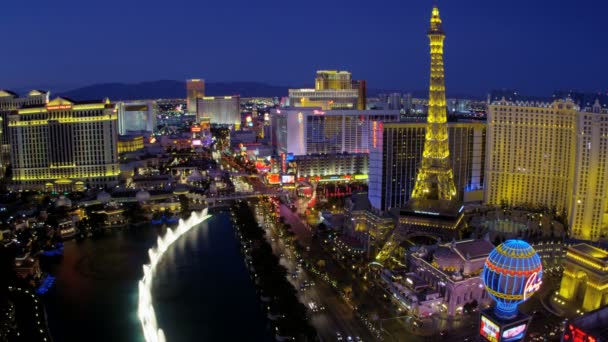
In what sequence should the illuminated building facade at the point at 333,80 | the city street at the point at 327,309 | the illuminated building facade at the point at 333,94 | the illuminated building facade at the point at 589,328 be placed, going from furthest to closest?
the illuminated building facade at the point at 333,80, the illuminated building facade at the point at 333,94, the city street at the point at 327,309, the illuminated building facade at the point at 589,328

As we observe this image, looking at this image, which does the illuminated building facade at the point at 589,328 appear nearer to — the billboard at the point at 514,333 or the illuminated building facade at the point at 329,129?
the billboard at the point at 514,333

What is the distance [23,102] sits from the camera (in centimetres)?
6906

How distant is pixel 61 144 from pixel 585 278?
54487 millimetres

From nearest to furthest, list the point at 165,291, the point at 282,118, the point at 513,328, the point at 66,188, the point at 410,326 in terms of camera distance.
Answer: the point at 513,328 < the point at 410,326 < the point at 165,291 < the point at 66,188 < the point at 282,118

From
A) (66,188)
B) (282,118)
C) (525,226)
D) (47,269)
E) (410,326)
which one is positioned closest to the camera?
(410,326)

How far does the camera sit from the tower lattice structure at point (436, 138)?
4025 centimetres

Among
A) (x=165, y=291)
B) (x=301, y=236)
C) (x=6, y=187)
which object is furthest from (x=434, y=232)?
(x=6, y=187)

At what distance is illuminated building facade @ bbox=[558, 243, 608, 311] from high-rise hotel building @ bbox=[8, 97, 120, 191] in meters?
50.2

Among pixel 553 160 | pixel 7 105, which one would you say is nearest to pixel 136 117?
pixel 7 105

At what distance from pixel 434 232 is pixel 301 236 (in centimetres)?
1097

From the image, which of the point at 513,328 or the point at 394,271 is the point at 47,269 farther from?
the point at 513,328

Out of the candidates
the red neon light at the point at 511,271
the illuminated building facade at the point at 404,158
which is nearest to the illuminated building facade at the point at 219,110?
the illuminated building facade at the point at 404,158

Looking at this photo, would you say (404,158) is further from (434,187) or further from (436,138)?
(436,138)

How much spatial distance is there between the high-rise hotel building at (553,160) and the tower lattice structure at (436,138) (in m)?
7.42
